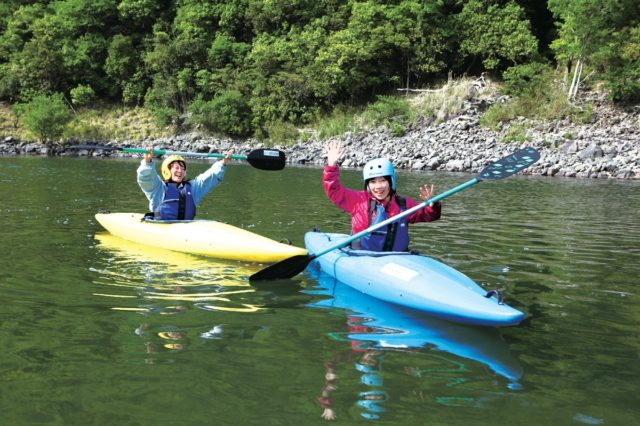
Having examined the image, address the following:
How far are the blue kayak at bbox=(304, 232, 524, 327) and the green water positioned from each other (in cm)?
14

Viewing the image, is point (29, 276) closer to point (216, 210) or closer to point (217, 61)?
point (216, 210)

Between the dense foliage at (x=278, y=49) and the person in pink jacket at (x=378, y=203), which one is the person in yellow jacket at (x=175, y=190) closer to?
the person in pink jacket at (x=378, y=203)

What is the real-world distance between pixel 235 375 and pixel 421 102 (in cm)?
2755

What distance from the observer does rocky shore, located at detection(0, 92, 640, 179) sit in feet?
63.9

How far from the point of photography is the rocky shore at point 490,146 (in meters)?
19.5

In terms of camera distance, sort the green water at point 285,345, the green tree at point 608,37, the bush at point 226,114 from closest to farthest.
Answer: the green water at point 285,345, the green tree at point 608,37, the bush at point 226,114

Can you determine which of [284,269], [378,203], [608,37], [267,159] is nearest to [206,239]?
[284,269]

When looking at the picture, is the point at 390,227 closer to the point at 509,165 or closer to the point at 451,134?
the point at 509,165

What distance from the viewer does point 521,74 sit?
2662 centimetres

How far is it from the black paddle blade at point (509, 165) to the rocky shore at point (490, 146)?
1454cm

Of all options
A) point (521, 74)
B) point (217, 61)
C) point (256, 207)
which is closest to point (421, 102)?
point (521, 74)

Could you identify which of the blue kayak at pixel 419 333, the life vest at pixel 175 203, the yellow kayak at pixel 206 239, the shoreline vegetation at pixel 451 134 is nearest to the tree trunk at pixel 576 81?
the shoreline vegetation at pixel 451 134

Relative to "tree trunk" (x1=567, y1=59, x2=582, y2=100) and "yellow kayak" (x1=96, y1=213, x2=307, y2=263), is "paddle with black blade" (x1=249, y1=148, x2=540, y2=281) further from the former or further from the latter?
"tree trunk" (x1=567, y1=59, x2=582, y2=100)

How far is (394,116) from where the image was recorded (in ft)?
94.4
